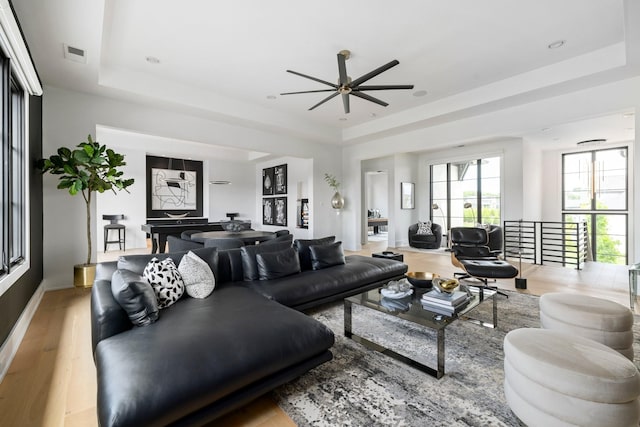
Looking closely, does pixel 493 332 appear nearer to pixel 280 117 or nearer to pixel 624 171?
pixel 280 117

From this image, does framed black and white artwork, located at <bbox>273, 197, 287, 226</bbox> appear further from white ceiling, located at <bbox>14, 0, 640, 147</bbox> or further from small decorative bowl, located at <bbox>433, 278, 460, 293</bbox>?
small decorative bowl, located at <bbox>433, 278, 460, 293</bbox>

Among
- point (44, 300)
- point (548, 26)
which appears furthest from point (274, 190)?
point (548, 26)

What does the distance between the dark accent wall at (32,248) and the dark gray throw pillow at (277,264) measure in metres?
2.08

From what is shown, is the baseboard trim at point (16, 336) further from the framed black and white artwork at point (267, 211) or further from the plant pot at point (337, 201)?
the framed black and white artwork at point (267, 211)

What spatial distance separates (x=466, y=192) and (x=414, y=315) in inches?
297

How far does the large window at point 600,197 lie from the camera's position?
24.4ft

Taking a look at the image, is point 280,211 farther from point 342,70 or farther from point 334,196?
point 342,70

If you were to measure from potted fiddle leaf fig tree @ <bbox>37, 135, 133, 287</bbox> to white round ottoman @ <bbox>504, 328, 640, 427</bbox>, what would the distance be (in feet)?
16.9

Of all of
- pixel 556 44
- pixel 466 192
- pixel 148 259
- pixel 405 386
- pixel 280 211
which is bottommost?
pixel 405 386

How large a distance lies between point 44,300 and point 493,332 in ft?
17.3

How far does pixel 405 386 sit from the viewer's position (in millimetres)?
1966

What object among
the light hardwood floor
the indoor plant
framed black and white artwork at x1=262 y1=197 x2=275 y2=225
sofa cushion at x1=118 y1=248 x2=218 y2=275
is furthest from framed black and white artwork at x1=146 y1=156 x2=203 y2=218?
sofa cushion at x1=118 y1=248 x2=218 y2=275

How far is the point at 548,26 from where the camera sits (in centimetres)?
333

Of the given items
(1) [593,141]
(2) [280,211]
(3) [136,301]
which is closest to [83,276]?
(3) [136,301]
